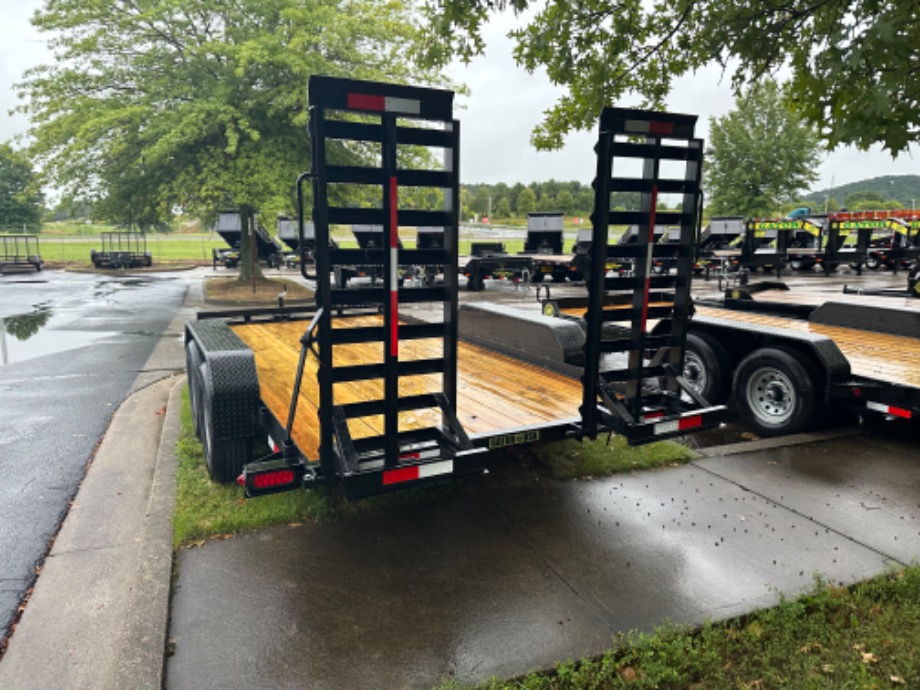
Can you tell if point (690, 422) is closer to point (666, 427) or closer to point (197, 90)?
point (666, 427)

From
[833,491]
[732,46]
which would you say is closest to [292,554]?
[833,491]

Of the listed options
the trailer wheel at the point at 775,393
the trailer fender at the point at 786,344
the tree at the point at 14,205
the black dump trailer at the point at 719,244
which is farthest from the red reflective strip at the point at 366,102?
the tree at the point at 14,205

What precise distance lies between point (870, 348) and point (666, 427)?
13.1ft

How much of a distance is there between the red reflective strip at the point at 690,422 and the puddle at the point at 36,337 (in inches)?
393

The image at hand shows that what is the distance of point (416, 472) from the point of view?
356 centimetres

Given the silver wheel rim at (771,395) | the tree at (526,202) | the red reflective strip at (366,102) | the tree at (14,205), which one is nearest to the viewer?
the red reflective strip at (366,102)

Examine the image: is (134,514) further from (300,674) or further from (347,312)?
(347,312)

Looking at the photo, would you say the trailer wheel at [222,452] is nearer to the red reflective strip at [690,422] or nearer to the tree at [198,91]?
the red reflective strip at [690,422]

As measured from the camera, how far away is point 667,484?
512cm

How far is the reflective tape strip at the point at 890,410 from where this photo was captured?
17.7 ft

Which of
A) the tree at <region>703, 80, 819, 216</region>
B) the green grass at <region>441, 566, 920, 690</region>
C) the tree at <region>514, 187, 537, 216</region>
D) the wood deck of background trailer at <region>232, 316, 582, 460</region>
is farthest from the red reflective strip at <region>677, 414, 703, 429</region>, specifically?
the tree at <region>514, 187, 537, 216</region>

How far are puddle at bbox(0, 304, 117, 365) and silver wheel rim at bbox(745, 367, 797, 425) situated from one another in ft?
34.0

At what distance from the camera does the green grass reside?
9.35 feet

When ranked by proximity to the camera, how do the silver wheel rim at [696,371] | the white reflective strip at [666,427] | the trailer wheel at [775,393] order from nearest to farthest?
1. the white reflective strip at [666,427]
2. the trailer wheel at [775,393]
3. the silver wheel rim at [696,371]
